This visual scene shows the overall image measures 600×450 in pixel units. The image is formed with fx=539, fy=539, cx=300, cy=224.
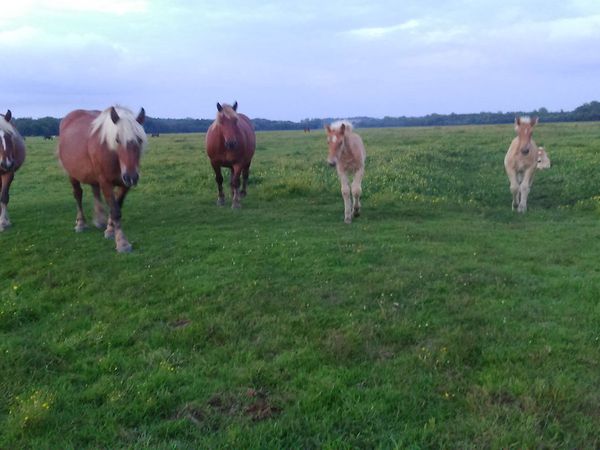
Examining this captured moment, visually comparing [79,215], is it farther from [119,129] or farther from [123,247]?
[119,129]

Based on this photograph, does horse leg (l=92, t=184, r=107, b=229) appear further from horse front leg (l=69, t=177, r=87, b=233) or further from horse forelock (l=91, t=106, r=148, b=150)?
horse forelock (l=91, t=106, r=148, b=150)

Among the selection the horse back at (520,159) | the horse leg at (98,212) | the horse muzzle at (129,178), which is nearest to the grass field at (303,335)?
the horse leg at (98,212)

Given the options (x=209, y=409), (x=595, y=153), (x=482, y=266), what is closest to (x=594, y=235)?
(x=482, y=266)

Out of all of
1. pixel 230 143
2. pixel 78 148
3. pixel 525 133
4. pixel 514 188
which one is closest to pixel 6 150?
pixel 78 148

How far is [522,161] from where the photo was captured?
13898 millimetres

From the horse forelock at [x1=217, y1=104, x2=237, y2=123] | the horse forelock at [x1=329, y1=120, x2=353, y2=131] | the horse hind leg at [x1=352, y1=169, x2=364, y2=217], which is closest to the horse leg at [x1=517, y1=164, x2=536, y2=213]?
the horse hind leg at [x1=352, y1=169, x2=364, y2=217]

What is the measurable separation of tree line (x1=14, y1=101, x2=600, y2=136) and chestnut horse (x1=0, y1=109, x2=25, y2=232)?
66195 millimetres

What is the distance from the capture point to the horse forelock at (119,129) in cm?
915

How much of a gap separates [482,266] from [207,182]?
1251 cm

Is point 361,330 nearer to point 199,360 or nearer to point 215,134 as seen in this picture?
point 199,360

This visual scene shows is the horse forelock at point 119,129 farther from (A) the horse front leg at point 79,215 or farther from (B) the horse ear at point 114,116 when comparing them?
(A) the horse front leg at point 79,215

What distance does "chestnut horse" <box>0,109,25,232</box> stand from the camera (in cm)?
1091

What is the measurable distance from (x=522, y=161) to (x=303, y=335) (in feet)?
33.4

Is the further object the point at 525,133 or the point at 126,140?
the point at 525,133
